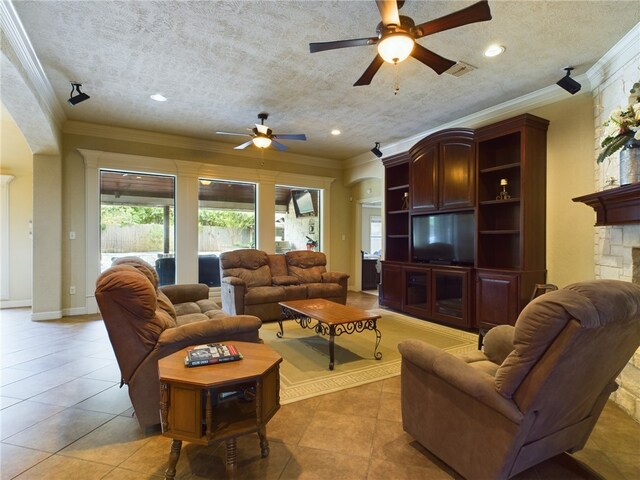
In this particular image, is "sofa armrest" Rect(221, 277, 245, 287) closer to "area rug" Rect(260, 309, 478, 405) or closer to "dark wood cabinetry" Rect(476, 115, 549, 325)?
"area rug" Rect(260, 309, 478, 405)

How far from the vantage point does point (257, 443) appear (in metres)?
2.05

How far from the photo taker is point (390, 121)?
5230 millimetres

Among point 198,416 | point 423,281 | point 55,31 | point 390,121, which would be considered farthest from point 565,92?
point 55,31

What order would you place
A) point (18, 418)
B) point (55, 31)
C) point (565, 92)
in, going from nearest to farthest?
point (18, 418), point (55, 31), point (565, 92)

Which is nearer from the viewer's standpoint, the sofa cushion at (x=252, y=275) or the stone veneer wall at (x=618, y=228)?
the stone veneer wall at (x=618, y=228)

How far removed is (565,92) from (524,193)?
1.28m

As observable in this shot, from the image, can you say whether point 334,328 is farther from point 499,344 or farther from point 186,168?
point 186,168

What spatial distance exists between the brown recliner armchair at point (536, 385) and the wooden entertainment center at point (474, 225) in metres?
2.57

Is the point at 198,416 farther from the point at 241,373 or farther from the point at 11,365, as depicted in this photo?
the point at 11,365

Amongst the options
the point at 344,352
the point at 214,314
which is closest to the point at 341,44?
the point at 214,314

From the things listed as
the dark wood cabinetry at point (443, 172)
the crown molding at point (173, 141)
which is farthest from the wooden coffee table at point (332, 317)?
the crown molding at point (173, 141)

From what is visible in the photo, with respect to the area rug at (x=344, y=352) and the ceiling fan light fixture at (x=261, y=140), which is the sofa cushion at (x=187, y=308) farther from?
the ceiling fan light fixture at (x=261, y=140)

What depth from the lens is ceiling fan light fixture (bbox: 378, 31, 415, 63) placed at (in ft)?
7.42

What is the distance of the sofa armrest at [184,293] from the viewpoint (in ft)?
13.3
